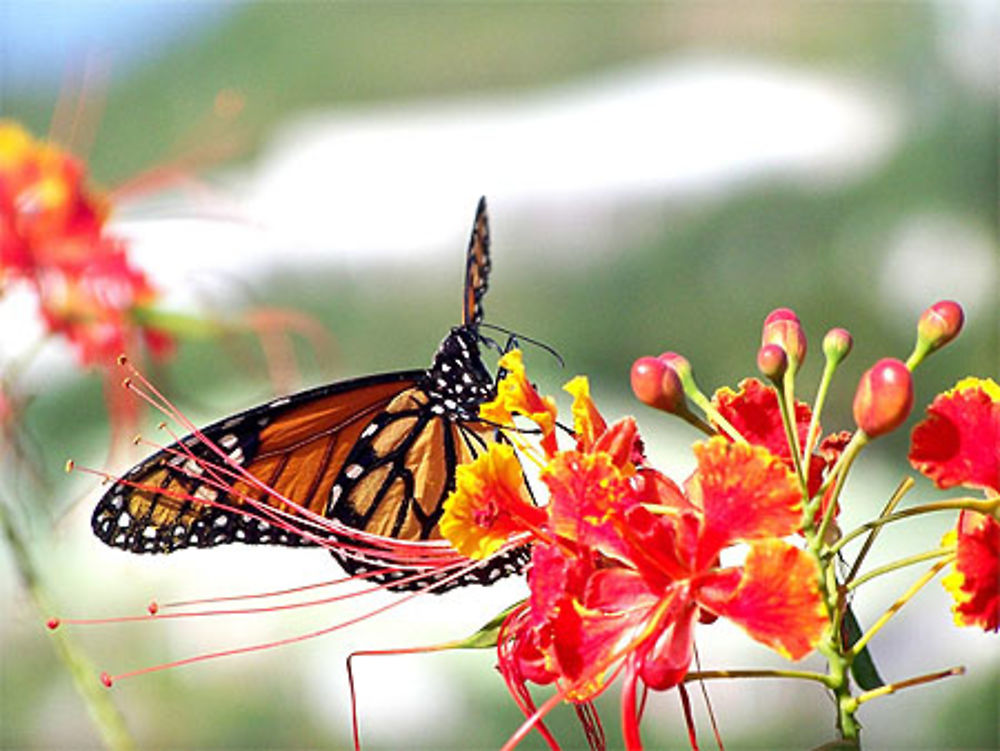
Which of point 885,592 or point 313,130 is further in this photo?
point 313,130

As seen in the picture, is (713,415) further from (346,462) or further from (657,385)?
(346,462)

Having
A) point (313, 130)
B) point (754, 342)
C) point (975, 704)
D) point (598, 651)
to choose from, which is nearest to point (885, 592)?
point (975, 704)

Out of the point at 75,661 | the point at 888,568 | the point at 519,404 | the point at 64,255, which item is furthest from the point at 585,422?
the point at 64,255

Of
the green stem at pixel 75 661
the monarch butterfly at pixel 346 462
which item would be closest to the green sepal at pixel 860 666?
the monarch butterfly at pixel 346 462

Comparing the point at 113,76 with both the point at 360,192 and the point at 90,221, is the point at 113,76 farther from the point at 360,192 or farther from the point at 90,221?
the point at 90,221

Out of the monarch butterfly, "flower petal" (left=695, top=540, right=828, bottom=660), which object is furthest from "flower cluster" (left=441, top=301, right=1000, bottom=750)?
the monarch butterfly

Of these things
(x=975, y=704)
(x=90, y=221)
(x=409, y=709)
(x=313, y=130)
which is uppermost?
(x=313, y=130)
